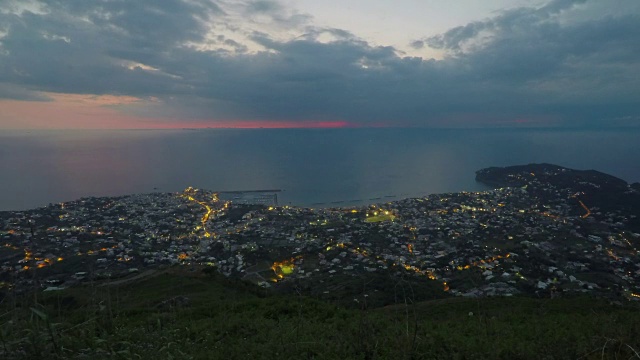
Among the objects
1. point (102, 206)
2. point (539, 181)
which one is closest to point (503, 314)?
point (102, 206)

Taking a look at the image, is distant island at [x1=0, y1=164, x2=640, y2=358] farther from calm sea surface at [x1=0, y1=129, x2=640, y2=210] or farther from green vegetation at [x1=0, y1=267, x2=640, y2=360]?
calm sea surface at [x1=0, y1=129, x2=640, y2=210]

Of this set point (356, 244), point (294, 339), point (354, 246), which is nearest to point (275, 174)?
point (356, 244)

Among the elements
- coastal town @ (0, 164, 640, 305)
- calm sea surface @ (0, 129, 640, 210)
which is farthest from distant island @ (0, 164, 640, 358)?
calm sea surface @ (0, 129, 640, 210)

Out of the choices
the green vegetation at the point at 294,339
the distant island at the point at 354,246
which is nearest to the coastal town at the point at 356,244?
the distant island at the point at 354,246

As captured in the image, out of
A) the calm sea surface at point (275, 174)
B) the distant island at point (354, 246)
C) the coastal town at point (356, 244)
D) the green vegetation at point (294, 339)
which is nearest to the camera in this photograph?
the green vegetation at point (294, 339)

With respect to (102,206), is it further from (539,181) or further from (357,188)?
(539,181)

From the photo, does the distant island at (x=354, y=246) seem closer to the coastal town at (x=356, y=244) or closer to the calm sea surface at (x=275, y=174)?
the coastal town at (x=356, y=244)
